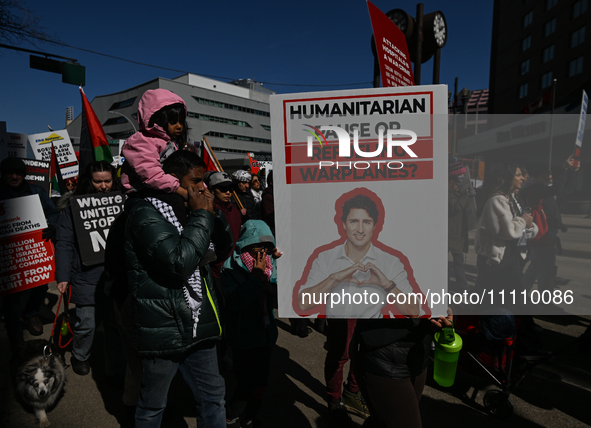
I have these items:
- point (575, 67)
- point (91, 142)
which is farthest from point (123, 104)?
point (91, 142)

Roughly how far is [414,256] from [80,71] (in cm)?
818

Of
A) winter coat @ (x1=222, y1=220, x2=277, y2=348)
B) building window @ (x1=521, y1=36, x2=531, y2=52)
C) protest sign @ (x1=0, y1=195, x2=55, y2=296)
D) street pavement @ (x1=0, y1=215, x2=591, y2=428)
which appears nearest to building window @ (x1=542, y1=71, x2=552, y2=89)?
building window @ (x1=521, y1=36, x2=531, y2=52)

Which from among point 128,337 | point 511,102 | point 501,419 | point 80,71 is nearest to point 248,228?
point 128,337

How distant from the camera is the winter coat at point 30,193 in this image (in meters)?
3.91

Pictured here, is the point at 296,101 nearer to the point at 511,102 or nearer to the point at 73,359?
the point at 73,359

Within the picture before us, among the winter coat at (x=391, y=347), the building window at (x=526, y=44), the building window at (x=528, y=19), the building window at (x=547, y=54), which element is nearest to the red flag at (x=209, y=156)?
the winter coat at (x=391, y=347)

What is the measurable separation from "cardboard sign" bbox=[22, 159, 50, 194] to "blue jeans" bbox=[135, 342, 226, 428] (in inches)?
206

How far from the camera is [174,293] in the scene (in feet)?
5.62

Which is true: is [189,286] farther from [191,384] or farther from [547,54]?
[547,54]

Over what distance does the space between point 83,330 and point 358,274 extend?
9.60 feet

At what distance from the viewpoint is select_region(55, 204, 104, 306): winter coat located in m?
3.18

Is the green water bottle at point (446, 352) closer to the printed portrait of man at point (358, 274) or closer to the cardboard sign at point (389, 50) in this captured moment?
the printed portrait of man at point (358, 274)

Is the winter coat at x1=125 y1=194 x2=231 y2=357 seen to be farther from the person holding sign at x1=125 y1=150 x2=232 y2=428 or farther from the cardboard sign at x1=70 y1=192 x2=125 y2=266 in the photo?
the cardboard sign at x1=70 y1=192 x2=125 y2=266

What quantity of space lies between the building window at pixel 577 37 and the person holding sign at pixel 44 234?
39594mm
